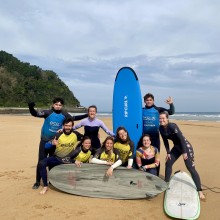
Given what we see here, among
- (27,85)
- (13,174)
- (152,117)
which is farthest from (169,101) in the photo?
(27,85)

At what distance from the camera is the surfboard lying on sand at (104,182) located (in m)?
3.73

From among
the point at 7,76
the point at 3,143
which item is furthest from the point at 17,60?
the point at 3,143

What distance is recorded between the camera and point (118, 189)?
3.76m

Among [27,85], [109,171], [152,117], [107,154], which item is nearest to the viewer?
[109,171]

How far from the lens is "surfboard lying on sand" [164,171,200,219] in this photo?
3.22m

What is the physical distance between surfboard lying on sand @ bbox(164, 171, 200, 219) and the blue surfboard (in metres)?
1.27

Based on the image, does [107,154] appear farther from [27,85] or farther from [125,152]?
[27,85]

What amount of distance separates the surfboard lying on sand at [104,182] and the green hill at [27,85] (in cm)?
5871

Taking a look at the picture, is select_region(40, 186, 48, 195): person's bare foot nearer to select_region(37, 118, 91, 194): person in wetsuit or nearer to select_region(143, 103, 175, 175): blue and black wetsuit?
select_region(37, 118, 91, 194): person in wetsuit

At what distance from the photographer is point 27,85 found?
65750mm

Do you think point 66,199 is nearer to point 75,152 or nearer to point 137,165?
point 75,152

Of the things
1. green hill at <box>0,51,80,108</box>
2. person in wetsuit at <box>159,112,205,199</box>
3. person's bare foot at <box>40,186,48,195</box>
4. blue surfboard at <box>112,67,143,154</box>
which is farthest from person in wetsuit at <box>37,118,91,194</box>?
green hill at <box>0,51,80,108</box>

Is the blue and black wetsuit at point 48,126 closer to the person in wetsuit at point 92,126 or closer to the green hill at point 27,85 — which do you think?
the person in wetsuit at point 92,126

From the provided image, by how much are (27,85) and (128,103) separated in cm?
6380
